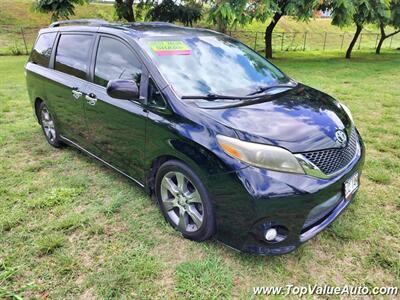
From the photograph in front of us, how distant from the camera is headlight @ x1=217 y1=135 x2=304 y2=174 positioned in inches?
82.0

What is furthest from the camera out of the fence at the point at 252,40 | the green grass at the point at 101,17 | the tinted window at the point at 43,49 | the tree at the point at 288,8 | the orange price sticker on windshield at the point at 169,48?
the green grass at the point at 101,17

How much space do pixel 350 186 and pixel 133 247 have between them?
5.83 feet

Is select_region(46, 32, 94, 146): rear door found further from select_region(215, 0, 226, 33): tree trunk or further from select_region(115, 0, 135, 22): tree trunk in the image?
select_region(115, 0, 135, 22): tree trunk

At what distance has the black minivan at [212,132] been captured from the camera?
2.10 metres

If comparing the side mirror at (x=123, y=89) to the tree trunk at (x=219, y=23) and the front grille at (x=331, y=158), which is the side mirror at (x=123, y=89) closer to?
the front grille at (x=331, y=158)

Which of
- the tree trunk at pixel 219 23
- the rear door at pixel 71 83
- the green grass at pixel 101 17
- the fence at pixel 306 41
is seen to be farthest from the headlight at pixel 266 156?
the fence at pixel 306 41

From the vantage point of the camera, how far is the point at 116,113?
2994mm

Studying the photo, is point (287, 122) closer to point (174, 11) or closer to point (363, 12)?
point (363, 12)

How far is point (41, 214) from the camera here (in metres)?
2.98

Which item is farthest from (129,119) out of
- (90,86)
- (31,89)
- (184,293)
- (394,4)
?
(394,4)

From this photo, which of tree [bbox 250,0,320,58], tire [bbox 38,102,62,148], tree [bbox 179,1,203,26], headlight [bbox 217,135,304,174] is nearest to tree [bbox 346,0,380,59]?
tree [bbox 250,0,320,58]

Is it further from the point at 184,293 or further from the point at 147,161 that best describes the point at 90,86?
the point at 184,293

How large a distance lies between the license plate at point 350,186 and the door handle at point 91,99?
8.05 ft

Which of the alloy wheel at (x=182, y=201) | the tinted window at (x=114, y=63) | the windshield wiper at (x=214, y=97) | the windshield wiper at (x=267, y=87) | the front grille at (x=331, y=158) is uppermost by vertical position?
the tinted window at (x=114, y=63)
